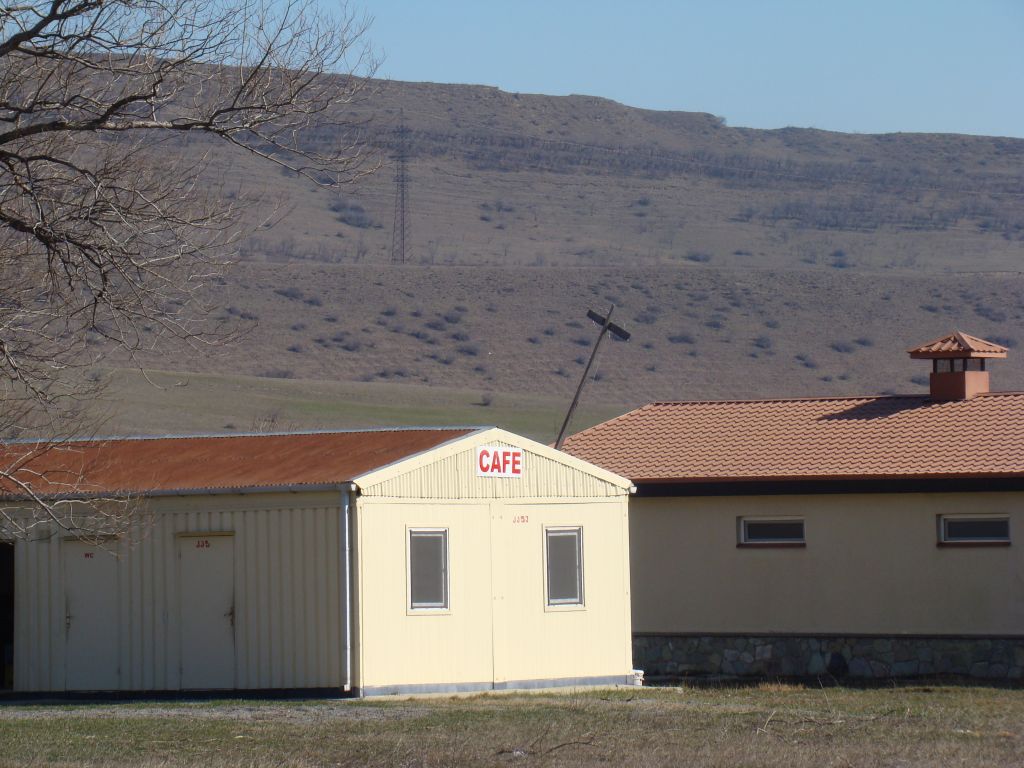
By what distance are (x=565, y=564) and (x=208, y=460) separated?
453 cm

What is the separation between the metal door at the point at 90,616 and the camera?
18953mm

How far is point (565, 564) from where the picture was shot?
2052 centimetres

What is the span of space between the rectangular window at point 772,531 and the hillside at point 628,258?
93.0 ft

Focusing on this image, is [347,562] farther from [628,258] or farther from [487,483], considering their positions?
[628,258]

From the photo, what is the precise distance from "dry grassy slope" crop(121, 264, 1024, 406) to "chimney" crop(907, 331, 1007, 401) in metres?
47.5

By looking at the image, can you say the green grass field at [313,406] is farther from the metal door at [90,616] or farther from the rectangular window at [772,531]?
the metal door at [90,616]

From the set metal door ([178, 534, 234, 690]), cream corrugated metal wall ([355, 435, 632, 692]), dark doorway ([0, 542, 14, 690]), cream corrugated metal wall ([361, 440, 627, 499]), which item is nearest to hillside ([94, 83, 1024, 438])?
dark doorway ([0, 542, 14, 690])

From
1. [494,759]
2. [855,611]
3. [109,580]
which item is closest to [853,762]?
[494,759]

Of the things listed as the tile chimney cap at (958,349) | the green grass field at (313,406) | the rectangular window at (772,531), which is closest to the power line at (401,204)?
the green grass field at (313,406)

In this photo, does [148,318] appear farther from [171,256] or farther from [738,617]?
[738,617]

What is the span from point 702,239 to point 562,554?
9380 cm

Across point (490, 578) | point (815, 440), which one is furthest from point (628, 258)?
point (490, 578)

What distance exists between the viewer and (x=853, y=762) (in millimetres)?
12500

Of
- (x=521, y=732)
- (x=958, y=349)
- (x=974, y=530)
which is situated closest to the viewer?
(x=521, y=732)
